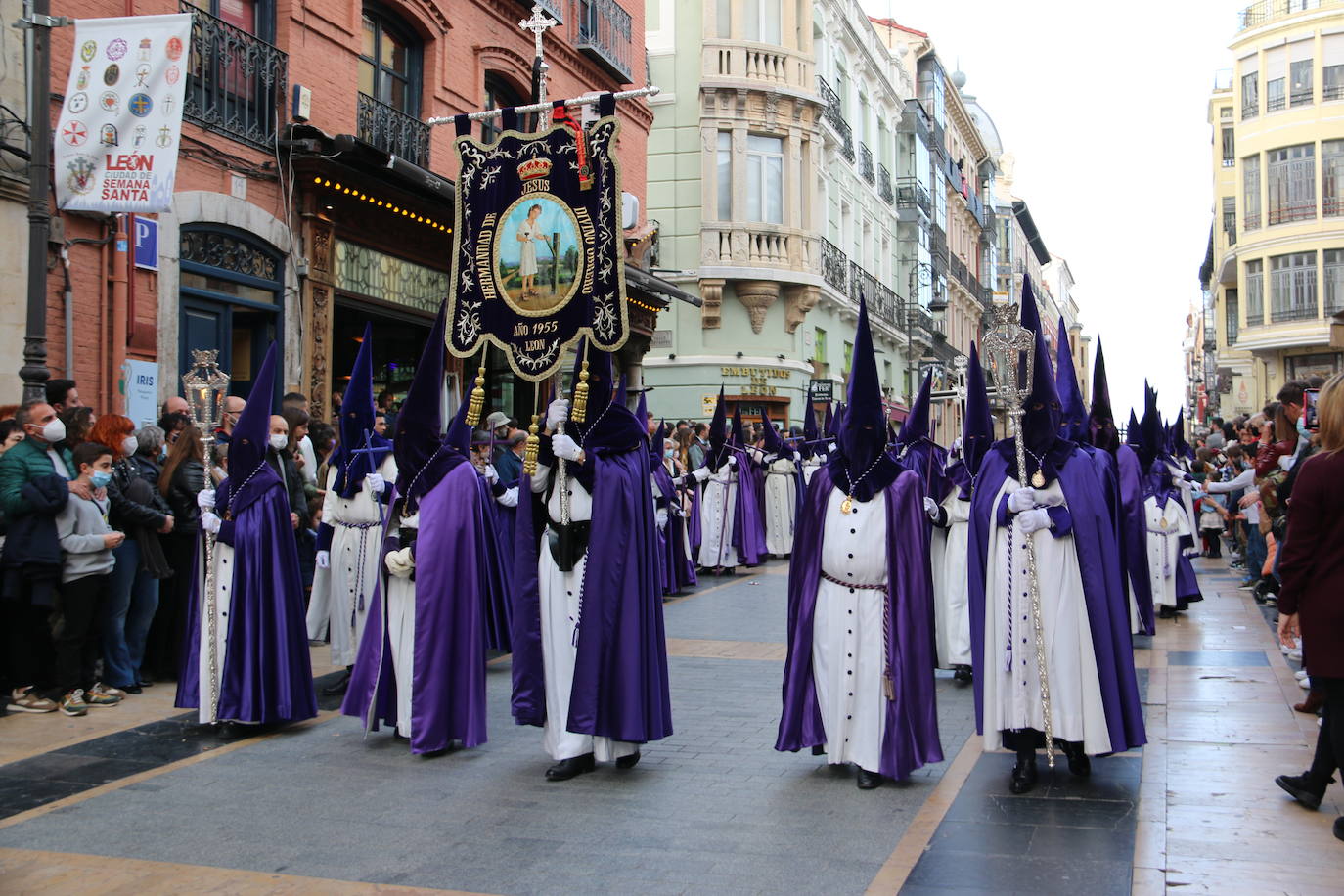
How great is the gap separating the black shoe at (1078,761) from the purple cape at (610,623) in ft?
7.18

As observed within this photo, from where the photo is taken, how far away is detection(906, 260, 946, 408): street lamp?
144 ft

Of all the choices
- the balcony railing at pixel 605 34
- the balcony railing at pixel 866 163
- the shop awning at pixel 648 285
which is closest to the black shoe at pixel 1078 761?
the shop awning at pixel 648 285

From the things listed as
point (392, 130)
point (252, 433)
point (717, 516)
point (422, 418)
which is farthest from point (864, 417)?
point (717, 516)

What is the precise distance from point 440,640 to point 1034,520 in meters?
3.54

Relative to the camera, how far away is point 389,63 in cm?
1642

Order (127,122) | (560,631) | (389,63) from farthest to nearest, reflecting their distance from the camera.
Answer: (389,63)
(127,122)
(560,631)

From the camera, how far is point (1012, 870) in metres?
5.20

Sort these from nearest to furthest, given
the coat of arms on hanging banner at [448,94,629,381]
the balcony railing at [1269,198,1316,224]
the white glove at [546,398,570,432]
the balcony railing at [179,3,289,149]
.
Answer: the white glove at [546,398,570,432] < the coat of arms on hanging banner at [448,94,629,381] < the balcony railing at [179,3,289,149] < the balcony railing at [1269,198,1316,224]

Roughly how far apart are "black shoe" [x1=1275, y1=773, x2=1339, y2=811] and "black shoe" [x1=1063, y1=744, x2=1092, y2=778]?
0.95 m

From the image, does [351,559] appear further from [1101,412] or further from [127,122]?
[1101,412]

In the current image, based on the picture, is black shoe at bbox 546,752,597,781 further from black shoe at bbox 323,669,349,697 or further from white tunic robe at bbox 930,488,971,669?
white tunic robe at bbox 930,488,971,669

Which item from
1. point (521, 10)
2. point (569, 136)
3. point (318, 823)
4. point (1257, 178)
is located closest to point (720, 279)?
point (521, 10)

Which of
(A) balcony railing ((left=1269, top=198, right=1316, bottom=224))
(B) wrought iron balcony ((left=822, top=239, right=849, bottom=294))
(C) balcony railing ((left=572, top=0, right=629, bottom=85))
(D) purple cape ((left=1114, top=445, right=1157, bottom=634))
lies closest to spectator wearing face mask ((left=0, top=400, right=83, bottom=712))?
(D) purple cape ((left=1114, top=445, right=1157, bottom=634))

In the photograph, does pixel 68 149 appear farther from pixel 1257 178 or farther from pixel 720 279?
pixel 1257 178
